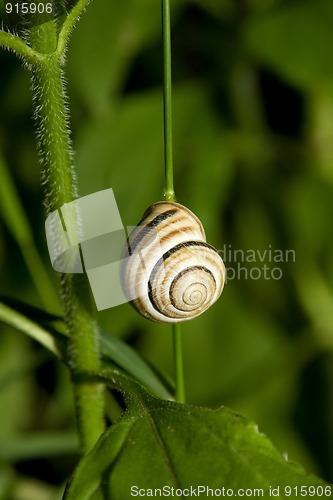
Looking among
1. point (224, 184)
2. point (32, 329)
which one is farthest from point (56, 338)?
point (224, 184)

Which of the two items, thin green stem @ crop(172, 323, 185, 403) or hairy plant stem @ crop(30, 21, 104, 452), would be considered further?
thin green stem @ crop(172, 323, 185, 403)

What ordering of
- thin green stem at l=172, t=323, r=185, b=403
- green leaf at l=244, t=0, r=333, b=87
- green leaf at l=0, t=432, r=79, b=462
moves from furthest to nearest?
1. green leaf at l=244, t=0, r=333, b=87
2. green leaf at l=0, t=432, r=79, b=462
3. thin green stem at l=172, t=323, r=185, b=403

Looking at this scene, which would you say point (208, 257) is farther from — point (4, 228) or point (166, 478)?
point (4, 228)

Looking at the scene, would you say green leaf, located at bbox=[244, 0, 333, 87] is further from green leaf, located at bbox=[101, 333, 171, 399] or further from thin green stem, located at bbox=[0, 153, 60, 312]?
green leaf, located at bbox=[101, 333, 171, 399]

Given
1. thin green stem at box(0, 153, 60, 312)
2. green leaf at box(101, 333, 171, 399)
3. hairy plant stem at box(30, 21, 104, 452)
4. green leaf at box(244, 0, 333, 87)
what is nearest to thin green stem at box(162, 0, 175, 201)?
hairy plant stem at box(30, 21, 104, 452)

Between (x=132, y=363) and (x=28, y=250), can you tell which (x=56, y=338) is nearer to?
(x=132, y=363)

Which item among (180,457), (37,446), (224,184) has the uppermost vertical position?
(224,184)
